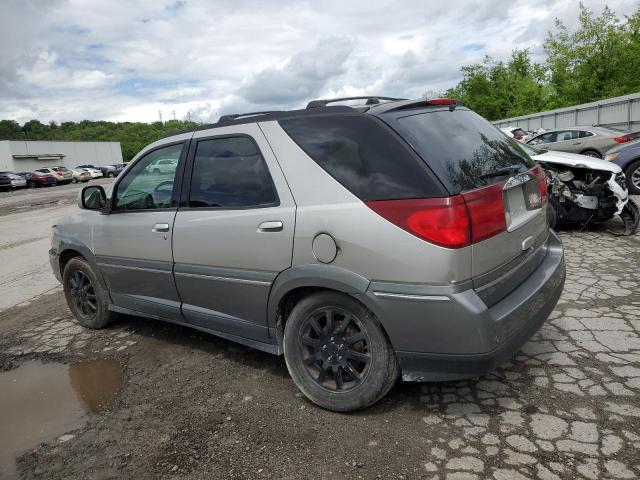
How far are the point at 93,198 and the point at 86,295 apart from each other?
3.20 ft

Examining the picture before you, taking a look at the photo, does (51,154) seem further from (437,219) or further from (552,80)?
(437,219)

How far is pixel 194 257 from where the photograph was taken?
3.43 metres

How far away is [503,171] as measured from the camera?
9.39 ft

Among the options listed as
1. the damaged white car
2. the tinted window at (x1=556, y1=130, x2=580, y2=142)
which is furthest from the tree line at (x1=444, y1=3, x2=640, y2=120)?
the damaged white car

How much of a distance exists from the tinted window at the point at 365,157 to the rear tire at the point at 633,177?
925 centimetres

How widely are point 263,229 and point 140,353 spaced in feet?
6.04

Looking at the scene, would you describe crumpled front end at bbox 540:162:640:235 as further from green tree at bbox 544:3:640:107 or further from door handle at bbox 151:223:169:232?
green tree at bbox 544:3:640:107

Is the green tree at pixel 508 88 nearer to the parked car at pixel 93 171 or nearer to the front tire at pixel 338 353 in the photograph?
the parked car at pixel 93 171

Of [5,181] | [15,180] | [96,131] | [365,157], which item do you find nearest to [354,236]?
[365,157]

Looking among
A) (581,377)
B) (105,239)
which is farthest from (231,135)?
(581,377)

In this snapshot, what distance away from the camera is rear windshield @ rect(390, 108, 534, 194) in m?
2.58

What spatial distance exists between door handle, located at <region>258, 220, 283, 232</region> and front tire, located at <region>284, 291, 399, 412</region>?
1.45 ft

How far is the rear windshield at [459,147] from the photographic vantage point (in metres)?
2.58

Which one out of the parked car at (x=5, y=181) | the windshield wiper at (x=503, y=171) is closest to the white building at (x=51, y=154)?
the parked car at (x=5, y=181)
